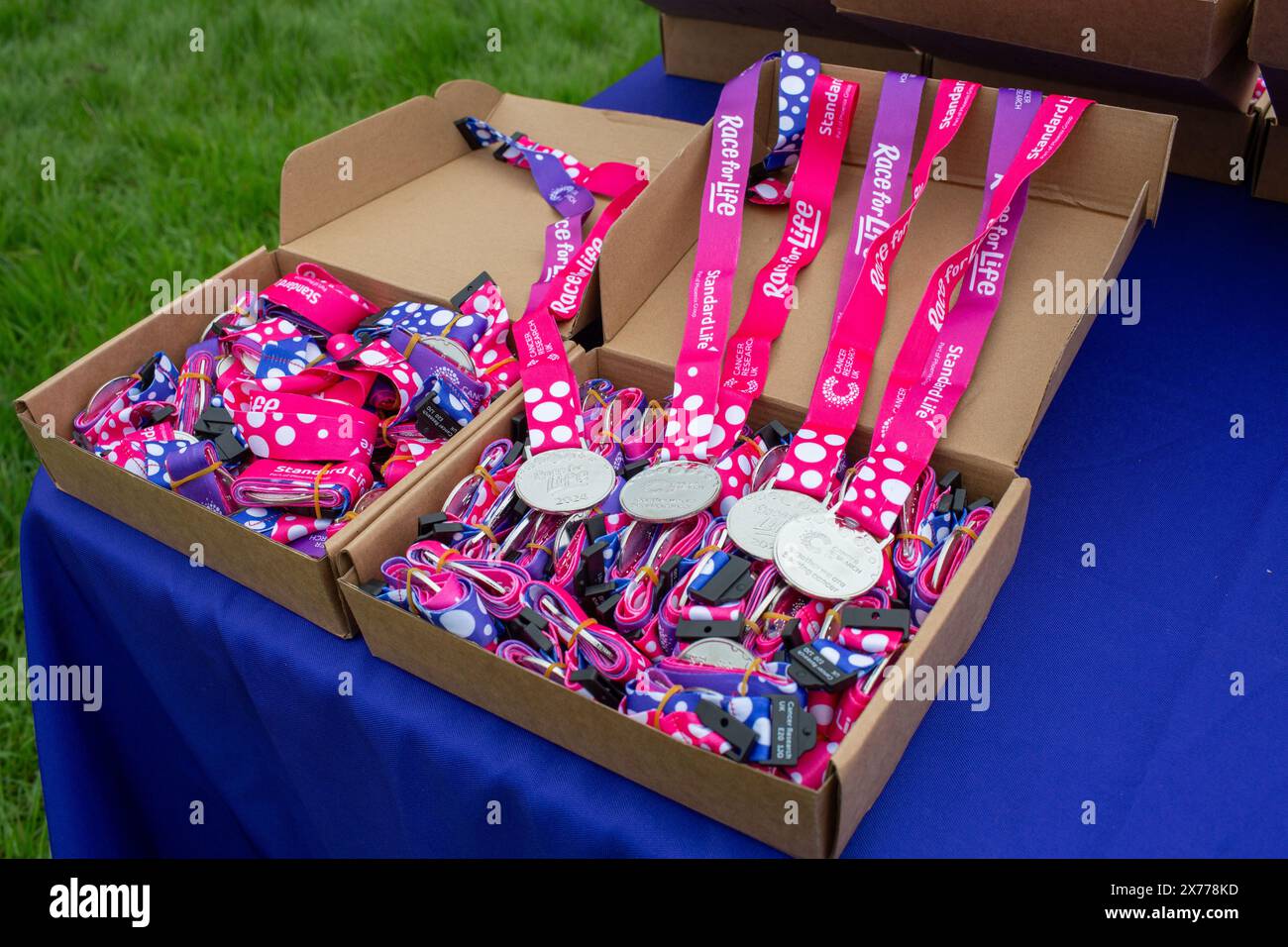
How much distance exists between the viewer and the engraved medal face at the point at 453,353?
1.63m

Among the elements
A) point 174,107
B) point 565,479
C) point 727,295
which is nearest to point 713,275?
point 727,295

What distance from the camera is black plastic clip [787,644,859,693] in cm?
113

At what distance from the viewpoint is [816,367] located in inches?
61.8

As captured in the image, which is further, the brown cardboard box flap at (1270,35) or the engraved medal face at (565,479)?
the brown cardboard box flap at (1270,35)

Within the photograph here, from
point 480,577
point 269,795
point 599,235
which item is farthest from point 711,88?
point 269,795

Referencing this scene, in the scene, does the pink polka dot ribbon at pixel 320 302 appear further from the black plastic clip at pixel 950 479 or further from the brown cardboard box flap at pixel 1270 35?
the brown cardboard box flap at pixel 1270 35

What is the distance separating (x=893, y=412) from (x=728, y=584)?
38 centimetres

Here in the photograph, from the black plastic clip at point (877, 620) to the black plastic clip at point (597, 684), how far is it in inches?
10.6

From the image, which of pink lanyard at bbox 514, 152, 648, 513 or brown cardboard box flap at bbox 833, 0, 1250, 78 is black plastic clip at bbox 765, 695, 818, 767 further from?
brown cardboard box flap at bbox 833, 0, 1250, 78
